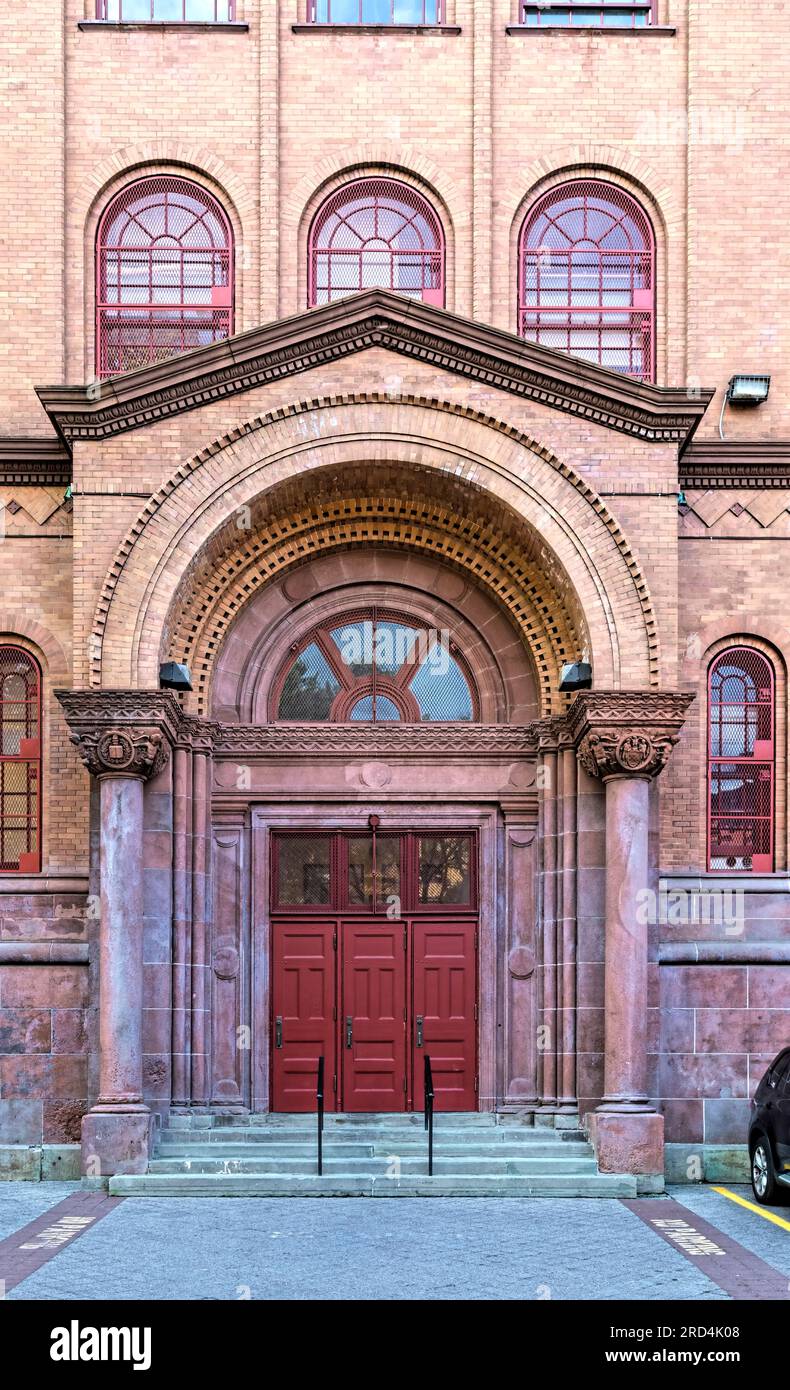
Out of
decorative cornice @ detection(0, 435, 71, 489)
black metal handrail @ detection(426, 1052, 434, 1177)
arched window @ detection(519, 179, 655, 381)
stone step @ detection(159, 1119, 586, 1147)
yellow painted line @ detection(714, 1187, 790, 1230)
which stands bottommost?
yellow painted line @ detection(714, 1187, 790, 1230)

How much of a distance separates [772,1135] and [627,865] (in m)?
3.14

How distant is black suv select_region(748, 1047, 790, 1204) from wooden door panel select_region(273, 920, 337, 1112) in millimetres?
4974

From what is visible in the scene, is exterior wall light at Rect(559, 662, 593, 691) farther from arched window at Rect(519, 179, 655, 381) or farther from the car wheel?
the car wheel

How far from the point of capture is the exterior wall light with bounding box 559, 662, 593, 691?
63.6ft

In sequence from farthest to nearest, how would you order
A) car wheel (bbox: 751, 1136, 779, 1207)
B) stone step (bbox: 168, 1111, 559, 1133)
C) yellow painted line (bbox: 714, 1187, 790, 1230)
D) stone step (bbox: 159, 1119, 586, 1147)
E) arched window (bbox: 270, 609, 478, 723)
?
1. arched window (bbox: 270, 609, 478, 723)
2. stone step (bbox: 168, 1111, 559, 1133)
3. stone step (bbox: 159, 1119, 586, 1147)
4. car wheel (bbox: 751, 1136, 779, 1207)
5. yellow painted line (bbox: 714, 1187, 790, 1230)

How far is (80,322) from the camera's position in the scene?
21.4 metres

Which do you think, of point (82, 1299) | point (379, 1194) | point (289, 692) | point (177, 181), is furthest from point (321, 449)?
point (82, 1299)

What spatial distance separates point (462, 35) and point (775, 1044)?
12.5 metres

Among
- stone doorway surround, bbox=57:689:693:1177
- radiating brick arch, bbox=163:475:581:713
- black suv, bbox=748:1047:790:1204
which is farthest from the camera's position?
radiating brick arch, bbox=163:475:581:713

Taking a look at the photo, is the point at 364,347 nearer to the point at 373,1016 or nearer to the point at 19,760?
the point at 19,760

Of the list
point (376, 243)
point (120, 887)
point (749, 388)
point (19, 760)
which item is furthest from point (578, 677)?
point (19, 760)

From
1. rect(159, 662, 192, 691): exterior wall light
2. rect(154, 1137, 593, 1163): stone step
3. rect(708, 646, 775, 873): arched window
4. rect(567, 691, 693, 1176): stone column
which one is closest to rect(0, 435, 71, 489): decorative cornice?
rect(159, 662, 192, 691): exterior wall light

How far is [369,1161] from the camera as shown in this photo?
1831 centimetres

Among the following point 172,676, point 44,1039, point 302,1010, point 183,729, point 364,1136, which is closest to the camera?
point 364,1136
